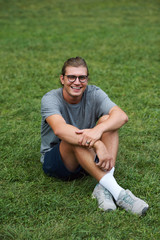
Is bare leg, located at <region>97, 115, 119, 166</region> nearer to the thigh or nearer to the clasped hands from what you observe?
the clasped hands

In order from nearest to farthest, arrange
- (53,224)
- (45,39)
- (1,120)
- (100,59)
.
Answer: (53,224) → (1,120) → (100,59) → (45,39)

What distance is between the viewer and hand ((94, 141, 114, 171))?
2.98 m

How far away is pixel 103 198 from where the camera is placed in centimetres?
299

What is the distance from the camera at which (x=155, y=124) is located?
16.0ft

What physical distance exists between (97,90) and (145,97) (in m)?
2.39

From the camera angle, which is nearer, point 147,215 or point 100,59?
point 147,215

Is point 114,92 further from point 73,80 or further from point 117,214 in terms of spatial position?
point 117,214

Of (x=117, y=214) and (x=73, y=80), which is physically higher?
(x=73, y=80)

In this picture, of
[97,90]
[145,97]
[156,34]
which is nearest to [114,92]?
[145,97]

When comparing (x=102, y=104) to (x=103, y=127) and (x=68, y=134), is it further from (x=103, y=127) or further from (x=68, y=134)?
(x=68, y=134)

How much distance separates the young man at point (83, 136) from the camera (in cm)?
300

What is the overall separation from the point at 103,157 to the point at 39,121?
2.17 m

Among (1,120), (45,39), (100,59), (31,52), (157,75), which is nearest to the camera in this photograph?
(1,120)

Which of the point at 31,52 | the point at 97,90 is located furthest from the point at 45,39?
the point at 97,90
